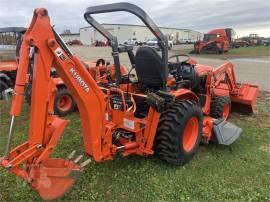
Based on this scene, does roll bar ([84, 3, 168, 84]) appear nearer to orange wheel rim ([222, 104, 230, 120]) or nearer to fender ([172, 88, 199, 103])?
fender ([172, 88, 199, 103])

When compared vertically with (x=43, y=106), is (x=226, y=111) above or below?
below

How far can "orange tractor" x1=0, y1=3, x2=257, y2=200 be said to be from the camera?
120 inches

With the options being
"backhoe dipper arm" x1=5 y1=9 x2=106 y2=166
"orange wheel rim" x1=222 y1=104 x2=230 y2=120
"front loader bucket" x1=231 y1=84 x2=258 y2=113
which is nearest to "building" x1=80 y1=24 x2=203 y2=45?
"front loader bucket" x1=231 y1=84 x2=258 y2=113

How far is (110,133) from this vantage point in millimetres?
3816

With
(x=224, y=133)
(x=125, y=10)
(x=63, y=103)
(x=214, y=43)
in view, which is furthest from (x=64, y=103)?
(x=214, y=43)

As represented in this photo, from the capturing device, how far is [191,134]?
15.1 ft

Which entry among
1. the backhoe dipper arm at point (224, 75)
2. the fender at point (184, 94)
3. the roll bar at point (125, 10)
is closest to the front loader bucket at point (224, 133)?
the fender at point (184, 94)

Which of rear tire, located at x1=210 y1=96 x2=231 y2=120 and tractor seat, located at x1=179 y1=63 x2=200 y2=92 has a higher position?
tractor seat, located at x1=179 y1=63 x2=200 y2=92

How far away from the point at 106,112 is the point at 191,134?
150 centimetres

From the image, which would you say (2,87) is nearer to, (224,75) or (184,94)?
(224,75)

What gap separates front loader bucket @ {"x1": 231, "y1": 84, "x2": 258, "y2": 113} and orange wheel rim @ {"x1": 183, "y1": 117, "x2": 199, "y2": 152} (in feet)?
8.61

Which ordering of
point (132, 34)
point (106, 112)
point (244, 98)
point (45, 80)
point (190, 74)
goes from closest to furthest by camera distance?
point (45, 80) < point (106, 112) < point (190, 74) < point (244, 98) < point (132, 34)

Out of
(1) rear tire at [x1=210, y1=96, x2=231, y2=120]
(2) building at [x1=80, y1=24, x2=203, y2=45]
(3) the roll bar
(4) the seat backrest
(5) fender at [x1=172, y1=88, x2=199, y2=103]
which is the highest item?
(2) building at [x1=80, y1=24, x2=203, y2=45]

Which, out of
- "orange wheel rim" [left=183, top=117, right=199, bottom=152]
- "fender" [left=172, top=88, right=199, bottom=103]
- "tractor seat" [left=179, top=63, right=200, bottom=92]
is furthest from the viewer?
"tractor seat" [left=179, top=63, right=200, bottom=92]
